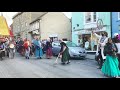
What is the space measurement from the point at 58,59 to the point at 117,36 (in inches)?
141

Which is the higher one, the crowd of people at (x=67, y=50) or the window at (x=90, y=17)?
the window at (x=90, y=17)

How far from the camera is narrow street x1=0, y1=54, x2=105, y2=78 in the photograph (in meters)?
8.16

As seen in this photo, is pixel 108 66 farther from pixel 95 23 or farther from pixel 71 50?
pixel 95 23

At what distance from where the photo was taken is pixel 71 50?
1212 centimetres

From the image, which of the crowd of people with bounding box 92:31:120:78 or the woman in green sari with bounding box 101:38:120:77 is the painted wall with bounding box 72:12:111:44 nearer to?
the crowd of people with bounding box 92:31:120:78

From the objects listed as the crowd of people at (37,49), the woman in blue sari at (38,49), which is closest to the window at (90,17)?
the crowd of people at (37,49)

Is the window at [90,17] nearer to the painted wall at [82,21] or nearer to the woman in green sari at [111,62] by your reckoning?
the painted wall at [82,21]

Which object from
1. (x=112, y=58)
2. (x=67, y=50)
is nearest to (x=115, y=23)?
(x=67, y=50)

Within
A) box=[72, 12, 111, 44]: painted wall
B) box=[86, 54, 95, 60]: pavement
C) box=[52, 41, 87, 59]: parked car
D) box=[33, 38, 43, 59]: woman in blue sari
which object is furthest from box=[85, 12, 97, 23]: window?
box=[33, 38, 43, 59]: woman in blue sari

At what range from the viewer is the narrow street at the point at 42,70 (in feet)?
26.8

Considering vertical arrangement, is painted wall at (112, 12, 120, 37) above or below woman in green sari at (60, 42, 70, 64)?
above
